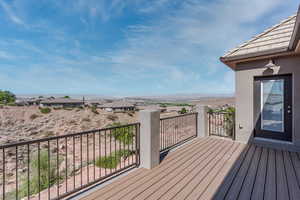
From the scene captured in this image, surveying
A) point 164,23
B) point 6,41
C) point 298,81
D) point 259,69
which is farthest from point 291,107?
point 6,41

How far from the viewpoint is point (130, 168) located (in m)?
3.07

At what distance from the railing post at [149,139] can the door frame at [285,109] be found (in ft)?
10.5

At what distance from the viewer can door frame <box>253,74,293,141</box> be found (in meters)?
Answer: 3.94

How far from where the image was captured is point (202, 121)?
17.2ft

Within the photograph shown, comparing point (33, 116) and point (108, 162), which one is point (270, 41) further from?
point (33, 116)

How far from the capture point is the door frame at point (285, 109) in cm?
394

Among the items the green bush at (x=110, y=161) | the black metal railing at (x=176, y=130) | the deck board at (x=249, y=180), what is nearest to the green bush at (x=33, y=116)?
the green bush at (x=110, y=161)

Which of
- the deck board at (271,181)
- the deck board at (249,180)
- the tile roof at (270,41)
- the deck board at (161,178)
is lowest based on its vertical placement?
the deck board at (161,178)

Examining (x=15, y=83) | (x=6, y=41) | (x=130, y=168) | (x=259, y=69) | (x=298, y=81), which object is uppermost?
(x=6, y=41)

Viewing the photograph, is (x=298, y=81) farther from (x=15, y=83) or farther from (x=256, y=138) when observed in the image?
(x=15, y=83)

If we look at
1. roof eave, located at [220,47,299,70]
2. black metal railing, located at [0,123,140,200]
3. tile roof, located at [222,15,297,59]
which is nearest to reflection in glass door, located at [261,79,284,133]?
roof eave, located at [220,47,299,70]

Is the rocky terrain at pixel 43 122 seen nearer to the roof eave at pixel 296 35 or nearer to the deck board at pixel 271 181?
the deck board at pixel 271 181

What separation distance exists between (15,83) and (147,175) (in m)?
44.7

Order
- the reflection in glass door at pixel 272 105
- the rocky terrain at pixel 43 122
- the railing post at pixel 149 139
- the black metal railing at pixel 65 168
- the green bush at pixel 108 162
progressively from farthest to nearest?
the rocky terrain at pixel 43 122 → the reflection in glass door at pixel 272 105 → the green bush at pixel 108 162 → the railing post at pixel 149 139 → the black metal railing at pixel 65 168
